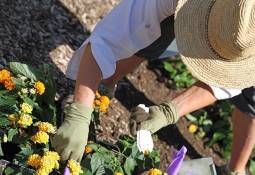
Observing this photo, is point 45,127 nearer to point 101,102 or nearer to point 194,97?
point 101,102

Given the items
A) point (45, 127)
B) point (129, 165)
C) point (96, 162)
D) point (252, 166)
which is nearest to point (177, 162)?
point (129, 165)

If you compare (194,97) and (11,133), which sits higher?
(11,133)

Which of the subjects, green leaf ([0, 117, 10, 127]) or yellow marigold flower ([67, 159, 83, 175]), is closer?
yellow marigold flower ([67, 159, 83, 175])

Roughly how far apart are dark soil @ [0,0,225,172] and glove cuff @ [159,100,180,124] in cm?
51

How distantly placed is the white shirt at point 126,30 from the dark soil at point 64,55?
698 mm

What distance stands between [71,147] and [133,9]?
70 cm

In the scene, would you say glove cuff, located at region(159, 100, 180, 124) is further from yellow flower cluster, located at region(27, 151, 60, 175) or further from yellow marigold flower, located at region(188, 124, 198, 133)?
yellow marigold flower, located at region(188, 124, 198, 133)

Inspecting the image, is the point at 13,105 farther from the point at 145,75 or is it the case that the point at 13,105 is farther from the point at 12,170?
the point at 145,75

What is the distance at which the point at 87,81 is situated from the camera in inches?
102

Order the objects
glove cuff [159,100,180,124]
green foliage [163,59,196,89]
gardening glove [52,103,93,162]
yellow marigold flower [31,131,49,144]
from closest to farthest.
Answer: yellow marigold flower [31,131,49,144], gardening glove [52,103,93,162], glove cuff [159,100,180,124], green foliage [163,59,196,89]

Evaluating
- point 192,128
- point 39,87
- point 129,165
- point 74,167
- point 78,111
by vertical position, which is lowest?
point 192,128

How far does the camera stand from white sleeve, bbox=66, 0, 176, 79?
2.66m

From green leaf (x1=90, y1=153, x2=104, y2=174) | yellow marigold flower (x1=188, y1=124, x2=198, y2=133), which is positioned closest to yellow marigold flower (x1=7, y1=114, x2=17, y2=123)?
green leaf (x1=90, y1=153, x2=104, y2=174)

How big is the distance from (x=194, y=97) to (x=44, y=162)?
3.63ft
